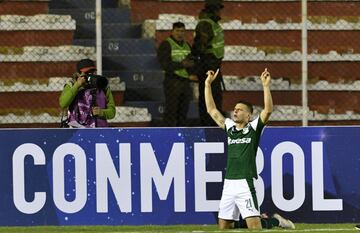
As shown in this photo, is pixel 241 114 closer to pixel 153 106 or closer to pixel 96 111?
pixel 96 111

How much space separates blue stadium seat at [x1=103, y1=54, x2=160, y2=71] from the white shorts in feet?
13.2

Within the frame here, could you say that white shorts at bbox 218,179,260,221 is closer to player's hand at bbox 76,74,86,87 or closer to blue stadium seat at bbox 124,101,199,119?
player's hand at bbox 76,74,86,87

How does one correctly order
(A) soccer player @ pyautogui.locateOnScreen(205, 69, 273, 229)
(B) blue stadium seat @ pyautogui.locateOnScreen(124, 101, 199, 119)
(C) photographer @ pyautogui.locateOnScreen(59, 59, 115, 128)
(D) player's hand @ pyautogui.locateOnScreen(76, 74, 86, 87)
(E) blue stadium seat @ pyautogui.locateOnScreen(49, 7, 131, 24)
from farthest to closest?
(E) blue stadium seat @ pyautogui.locateOnScreen(49, 7, 131, 24)
(B) blue stadium seat @ pyautogui.locateOnScreen(124, 101, 199, 119)
(C) photographer @ pyautogui.locateOnScreen(59, 59, 115, 128)
(D) player's hand @ pyautogui.locateOnScreen(76, 74, 86, 87)
(A) soccer player @ pyautogui.locateOnScreen(205, 69, 273, 229)

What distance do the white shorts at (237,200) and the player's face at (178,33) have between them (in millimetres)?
3326

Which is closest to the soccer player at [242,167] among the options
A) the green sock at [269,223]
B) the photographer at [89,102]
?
the green sock at [269,223]

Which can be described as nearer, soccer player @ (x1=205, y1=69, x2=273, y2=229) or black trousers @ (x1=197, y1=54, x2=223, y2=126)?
soccer player @ (x1=205, y1=69, x2=273, y2=229)

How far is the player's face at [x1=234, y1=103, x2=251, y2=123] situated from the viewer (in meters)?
13.0

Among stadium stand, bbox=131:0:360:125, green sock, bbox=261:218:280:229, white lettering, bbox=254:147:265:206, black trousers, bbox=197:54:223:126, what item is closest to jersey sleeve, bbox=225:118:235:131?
white lettering, bbox=254:147:265:206

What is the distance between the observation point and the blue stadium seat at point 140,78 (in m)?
16.5

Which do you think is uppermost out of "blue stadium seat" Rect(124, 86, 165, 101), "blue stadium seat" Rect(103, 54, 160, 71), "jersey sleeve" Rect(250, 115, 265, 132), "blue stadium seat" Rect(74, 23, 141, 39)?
"blue stadium seat" Rect(74, 23, 141, 39)

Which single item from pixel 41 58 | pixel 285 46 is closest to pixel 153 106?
pixel 41 58

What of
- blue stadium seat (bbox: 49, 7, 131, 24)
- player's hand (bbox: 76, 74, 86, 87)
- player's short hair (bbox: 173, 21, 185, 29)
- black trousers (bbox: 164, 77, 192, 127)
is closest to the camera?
player's hand (bbox: 76, 74, 86, 87)

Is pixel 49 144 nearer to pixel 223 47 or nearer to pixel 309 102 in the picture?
pixel 223 47

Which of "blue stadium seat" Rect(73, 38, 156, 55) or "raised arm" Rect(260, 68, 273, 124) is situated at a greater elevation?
"blue stadium seat" Rect(73, 38, 156, 55)
